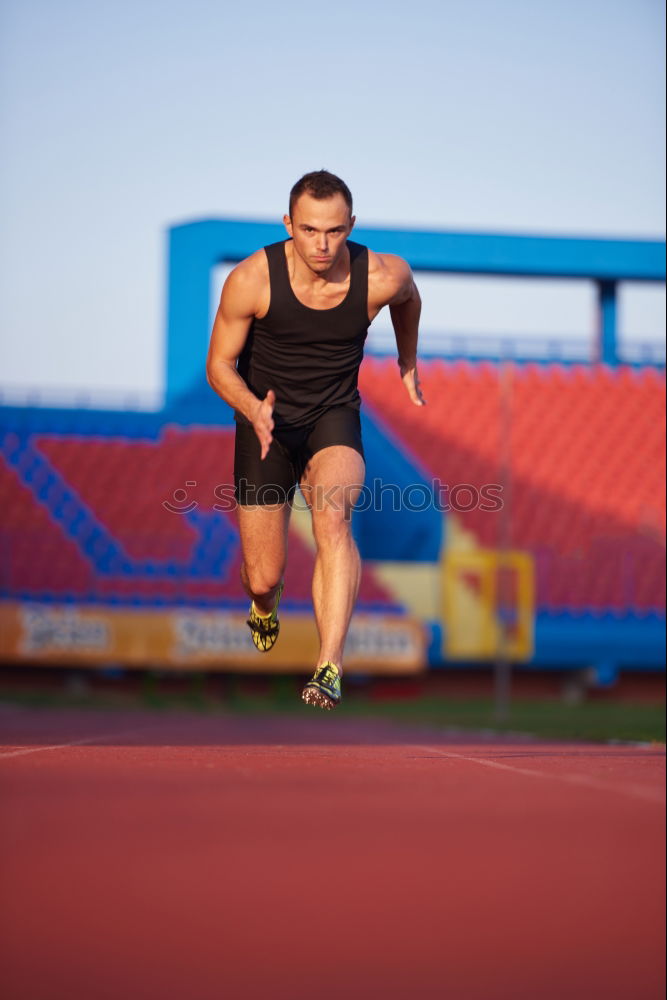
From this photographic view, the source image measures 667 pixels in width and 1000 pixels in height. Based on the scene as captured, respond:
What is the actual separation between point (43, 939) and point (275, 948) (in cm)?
34

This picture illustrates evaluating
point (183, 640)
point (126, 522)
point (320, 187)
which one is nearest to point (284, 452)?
point (320, 187)

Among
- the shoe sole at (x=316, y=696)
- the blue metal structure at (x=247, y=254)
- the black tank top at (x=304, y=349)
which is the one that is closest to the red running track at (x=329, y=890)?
the shoe sole at (x=316, y=696)

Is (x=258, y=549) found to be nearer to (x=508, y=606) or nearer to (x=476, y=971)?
(x=476, y=971)

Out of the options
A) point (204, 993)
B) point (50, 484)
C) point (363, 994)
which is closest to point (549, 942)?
point (363, 994)

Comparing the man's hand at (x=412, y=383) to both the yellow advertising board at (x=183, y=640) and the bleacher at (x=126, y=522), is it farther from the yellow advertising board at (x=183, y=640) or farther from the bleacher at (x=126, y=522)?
the bleacher at (x=126, y=522)

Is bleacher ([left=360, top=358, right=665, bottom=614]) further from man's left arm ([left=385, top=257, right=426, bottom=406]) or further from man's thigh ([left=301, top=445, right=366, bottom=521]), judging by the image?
man's thigh ([left=301, top=445, right=366, bottom=521])

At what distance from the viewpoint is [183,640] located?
15.6 m

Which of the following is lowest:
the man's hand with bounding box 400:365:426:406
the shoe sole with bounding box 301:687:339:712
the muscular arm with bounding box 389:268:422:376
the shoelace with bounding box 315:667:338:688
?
the shoe sole with bounding box 301:687:339:712

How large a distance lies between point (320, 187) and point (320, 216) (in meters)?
0.09

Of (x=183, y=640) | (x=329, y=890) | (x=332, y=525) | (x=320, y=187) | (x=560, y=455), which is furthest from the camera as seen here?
(x=560, y=455)

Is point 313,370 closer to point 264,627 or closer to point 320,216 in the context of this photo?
point 320,216

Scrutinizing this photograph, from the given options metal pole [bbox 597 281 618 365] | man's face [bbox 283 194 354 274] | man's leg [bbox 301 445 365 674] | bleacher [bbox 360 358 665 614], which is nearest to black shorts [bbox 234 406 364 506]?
man's leg [bbox 301 445 365 674]

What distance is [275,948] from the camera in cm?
179

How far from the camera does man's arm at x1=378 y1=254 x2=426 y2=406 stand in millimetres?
4324
